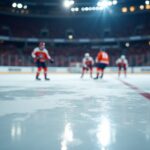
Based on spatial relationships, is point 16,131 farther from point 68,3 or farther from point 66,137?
point 68,3

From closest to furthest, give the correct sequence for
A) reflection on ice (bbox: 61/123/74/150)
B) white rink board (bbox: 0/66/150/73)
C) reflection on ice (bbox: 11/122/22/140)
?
reflection on ice (bbox: 61/123/74/150) → reflection on ice (bbox: 11/122/22/140) → white rink board (bbox: 0/66/150/73)

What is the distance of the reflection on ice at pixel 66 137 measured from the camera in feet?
5.22

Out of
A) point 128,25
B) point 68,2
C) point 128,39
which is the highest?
point 68,2

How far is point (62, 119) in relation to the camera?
2420 mm

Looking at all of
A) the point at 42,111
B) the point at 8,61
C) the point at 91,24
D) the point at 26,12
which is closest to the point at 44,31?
the point at 26,12

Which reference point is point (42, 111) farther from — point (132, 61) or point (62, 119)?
point (132, 61)

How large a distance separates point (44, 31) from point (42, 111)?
31.8 m

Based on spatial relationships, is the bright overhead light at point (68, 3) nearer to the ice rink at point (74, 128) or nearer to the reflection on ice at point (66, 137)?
the ice rink at point (74, 128)

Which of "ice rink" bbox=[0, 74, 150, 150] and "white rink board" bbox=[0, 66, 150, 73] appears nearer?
"ice rink" bbox=[0, 74, 150, 150]

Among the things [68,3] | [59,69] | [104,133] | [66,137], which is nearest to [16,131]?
[66,137]

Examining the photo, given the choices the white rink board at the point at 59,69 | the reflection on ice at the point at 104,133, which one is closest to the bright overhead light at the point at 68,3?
the white rink board at the point at 59,69

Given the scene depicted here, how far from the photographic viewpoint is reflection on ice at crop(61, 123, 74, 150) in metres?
1.59

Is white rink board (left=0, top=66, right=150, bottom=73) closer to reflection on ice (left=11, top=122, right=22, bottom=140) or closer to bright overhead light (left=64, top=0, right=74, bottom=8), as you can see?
bright overhead light (left=64, top=0, right=74, bottom=8)

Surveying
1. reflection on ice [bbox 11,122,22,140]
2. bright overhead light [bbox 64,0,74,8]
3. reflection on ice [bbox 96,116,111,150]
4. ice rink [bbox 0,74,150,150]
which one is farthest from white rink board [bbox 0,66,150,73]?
reflection on ice [bbox 96,116,111,150]
